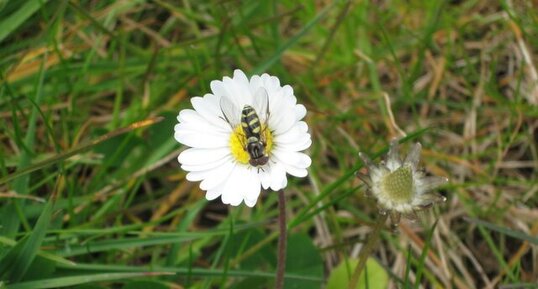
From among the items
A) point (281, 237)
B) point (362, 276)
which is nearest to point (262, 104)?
point (281, 237)

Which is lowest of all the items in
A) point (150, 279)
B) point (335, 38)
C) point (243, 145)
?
point (150, 279)

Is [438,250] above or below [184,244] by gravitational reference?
below

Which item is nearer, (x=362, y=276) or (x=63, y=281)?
(x=63, y=281)

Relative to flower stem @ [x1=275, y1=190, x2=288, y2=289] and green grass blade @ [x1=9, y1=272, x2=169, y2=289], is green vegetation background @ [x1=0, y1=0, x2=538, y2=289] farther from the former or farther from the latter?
flower stem @ [x1=275, y1=190, x2=288, y2=289]

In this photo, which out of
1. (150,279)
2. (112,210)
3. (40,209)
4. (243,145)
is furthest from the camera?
(112,210)

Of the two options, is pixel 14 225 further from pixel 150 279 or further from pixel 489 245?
pixel 489 245

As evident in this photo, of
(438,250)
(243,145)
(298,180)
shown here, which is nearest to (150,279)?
(243,145)

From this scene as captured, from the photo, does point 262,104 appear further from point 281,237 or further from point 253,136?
point 281,237

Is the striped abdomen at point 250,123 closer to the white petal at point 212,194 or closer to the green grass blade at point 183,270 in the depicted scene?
the white petal at point 212,194
